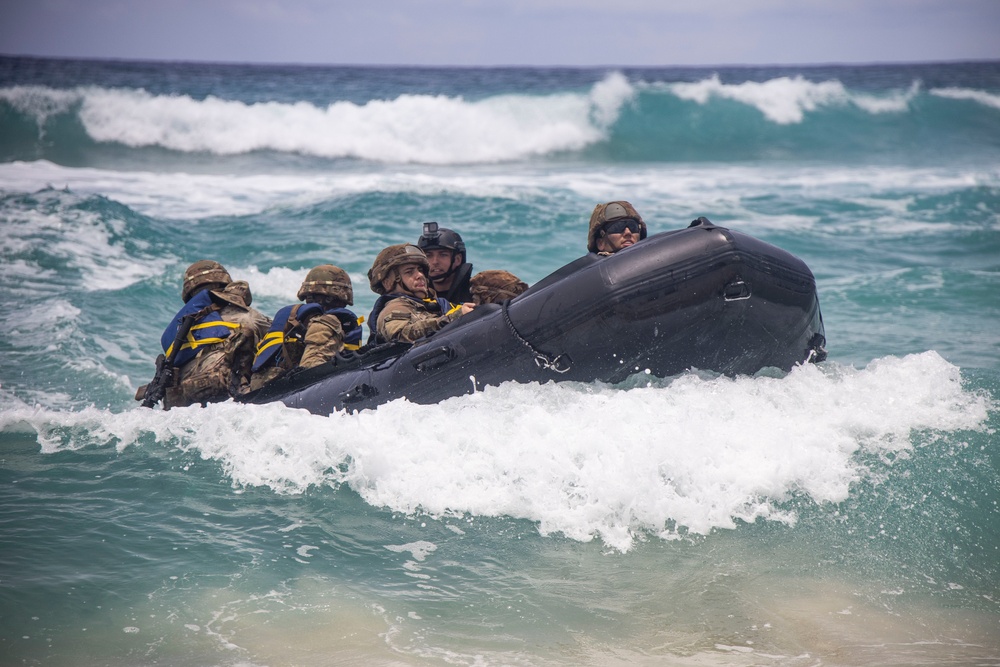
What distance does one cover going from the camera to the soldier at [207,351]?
6012 millimetres

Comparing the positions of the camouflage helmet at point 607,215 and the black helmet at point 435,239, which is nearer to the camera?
the camouflage helmet at point 607,215

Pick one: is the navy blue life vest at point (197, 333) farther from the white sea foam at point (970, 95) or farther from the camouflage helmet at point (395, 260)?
the white sea foam at point (970, 95)

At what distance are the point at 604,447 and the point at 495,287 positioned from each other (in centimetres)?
147

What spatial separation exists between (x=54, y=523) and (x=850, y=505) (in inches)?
150

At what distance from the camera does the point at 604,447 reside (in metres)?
4.82

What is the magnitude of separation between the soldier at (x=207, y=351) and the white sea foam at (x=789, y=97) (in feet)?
85.7

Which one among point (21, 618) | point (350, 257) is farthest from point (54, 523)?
point (350, 257)

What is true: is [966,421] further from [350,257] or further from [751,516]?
[350,257]

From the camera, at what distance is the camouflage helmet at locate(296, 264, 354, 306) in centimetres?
589

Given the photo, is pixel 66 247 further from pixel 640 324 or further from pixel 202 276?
pixel 640 324

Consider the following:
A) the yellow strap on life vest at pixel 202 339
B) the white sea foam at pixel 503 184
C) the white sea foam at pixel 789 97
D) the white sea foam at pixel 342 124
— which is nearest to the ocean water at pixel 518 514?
the yellow strap on life vest at pixel 202 339

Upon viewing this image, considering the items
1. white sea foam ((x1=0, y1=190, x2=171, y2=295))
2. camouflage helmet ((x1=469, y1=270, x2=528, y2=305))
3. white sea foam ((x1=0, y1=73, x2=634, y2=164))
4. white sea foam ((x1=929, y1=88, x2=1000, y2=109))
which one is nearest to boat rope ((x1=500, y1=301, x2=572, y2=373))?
camouflage helmet ((x1=469, y1=270, x2=528, y2=305))

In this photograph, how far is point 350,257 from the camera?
12.1 m

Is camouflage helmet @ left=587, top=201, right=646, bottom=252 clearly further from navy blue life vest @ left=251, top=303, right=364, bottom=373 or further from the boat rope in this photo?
navy blue life vest @ left=251, top=303, right=364, bottom=373
